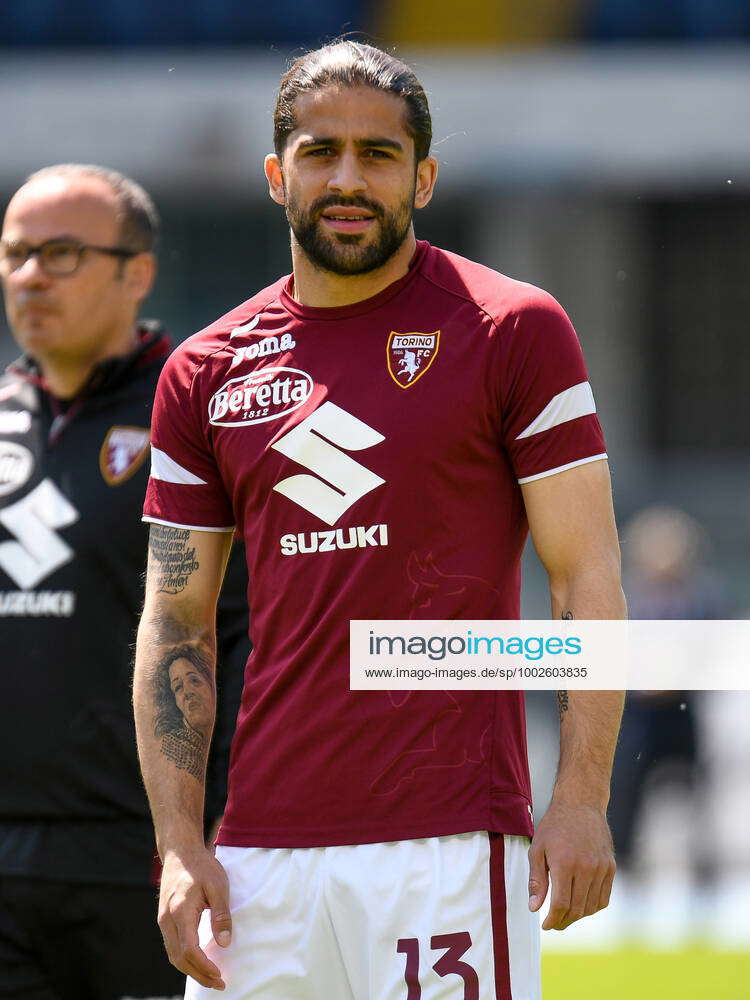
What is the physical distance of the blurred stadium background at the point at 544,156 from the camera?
557 inches

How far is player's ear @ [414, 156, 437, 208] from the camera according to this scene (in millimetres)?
2549

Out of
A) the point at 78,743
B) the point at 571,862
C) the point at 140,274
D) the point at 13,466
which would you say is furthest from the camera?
the point at 140,274

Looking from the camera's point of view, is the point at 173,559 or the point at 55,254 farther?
the point at 55,254

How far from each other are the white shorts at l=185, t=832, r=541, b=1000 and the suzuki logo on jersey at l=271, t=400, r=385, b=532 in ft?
1.59

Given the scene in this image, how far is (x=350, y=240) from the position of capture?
249 cm

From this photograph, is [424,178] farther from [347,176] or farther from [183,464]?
[183,464]

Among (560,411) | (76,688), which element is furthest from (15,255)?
(560,411)

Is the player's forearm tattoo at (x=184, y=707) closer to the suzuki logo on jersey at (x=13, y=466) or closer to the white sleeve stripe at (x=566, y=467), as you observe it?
the white sleeve stripe at (x=566, y=467)

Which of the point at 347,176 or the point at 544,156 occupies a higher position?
the point at 544,156

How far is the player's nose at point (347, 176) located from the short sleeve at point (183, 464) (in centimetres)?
37

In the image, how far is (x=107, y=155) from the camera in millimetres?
14320

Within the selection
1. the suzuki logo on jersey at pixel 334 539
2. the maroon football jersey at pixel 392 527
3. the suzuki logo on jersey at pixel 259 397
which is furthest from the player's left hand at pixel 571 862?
the suzuki logo on jersey at pixel 259 397

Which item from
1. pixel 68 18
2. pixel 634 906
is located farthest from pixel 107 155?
pixel 634 906

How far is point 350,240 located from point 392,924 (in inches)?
38.2
